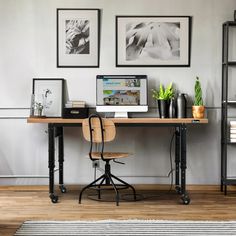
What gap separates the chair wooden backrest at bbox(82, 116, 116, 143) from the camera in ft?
12.9

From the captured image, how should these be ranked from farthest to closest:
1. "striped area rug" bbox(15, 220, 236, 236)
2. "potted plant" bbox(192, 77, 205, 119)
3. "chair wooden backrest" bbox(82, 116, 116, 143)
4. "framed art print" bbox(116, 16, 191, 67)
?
"framed art print" bbox(116, 16, 191, 67) → "potted plant" bbox(192, 77, 205, 119) → "chair wooden backrest" bbox(82, 116, 116, 143) → "striped area rug" bbox(15, 220, 236, 236)

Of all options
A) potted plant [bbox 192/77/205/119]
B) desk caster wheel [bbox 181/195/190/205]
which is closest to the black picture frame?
potted plant [bbox 192/77/205/119]

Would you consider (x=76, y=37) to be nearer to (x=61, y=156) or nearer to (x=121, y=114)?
(x=121, y=114)

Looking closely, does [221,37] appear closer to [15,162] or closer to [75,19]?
[75,19]

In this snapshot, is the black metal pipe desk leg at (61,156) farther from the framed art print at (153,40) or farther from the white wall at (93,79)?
the framed art print at (153,40)

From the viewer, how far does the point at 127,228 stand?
3.16 m

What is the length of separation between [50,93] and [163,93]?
1.14m

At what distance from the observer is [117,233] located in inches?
120

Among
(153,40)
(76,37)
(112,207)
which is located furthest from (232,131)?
(76,37)

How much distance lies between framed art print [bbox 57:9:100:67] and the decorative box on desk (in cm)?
50

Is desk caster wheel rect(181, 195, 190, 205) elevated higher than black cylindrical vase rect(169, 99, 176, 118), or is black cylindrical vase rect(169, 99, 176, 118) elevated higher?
black cylindrical vase rect(169, 99, 176, 118)

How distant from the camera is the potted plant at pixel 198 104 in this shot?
4.34 m

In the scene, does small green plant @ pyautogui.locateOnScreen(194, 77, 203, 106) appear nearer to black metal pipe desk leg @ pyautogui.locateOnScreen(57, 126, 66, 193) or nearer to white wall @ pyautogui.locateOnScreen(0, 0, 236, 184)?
white wall @ pyautogui.locateOnScreen(0, 0, 236, 184)

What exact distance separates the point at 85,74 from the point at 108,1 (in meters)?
0.77
